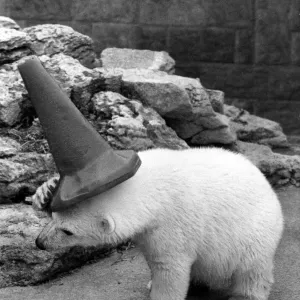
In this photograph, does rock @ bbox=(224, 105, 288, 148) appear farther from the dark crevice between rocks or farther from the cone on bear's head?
the cone on bear's head

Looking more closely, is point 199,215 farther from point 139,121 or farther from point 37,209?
point 139,121

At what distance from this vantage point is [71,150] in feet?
9.67

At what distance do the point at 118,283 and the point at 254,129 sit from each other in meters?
3.21

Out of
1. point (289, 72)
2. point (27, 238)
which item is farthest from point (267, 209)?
point (289, 72)

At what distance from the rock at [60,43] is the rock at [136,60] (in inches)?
16.1

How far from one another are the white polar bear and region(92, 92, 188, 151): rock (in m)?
1.13

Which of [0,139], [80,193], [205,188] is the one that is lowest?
[0,139]

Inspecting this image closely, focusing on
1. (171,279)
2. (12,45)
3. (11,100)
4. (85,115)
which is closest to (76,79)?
(85,115)

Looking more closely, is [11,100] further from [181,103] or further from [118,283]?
[118,283]

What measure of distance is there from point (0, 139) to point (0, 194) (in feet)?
1.51

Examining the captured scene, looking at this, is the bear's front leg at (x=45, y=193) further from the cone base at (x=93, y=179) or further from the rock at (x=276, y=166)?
the rock at (x=276, y=166)

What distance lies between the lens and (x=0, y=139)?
4492 millimetres

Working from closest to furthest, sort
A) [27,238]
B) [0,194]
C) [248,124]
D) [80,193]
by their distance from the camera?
[80,193]
[27,238]
[0,194]
[248,124]

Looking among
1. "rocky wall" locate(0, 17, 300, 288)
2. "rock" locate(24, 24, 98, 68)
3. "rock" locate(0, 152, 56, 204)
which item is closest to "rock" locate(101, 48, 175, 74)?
"rocky wall" locate(0, 17, 300, 288)
